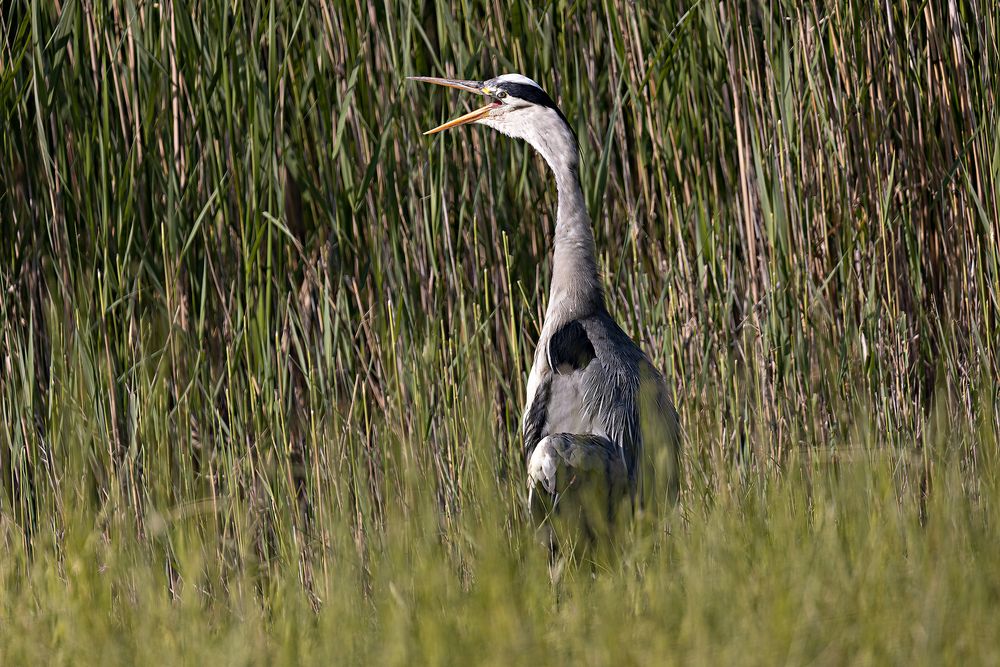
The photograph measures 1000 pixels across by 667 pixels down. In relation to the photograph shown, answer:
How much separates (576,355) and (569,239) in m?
0.29

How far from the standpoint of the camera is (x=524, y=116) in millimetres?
2746

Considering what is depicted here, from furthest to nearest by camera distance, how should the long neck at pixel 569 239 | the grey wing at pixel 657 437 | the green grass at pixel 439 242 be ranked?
the long neck at pixel 569 239, the green grass at pixel 439 242, the grey wing at pixel 657 437

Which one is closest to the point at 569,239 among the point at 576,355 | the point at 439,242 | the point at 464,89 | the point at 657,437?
the point at 576,355

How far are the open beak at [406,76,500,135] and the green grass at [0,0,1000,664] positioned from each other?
0.09 meters

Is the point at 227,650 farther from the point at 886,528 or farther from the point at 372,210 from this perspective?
the point at 372,210

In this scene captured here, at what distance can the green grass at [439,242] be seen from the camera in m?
2.60

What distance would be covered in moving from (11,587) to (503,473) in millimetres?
1209

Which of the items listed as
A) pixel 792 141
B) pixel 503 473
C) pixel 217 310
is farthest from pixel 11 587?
pixel 792 141

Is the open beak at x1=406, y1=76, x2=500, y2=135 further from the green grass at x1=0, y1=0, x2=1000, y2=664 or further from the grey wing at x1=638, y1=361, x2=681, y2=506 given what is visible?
the grey wing at x1=638, y1=361, x2=681, y2=506

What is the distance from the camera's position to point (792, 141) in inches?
115

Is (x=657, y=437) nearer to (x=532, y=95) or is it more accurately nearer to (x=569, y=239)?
(x=569, y=239)

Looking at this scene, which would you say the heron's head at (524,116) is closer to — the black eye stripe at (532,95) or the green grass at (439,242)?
the black eye stripe at (532,95)

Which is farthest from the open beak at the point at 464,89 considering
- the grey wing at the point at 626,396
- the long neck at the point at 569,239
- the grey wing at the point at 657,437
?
the grey wing at the point at 657,437

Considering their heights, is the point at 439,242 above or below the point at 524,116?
below
